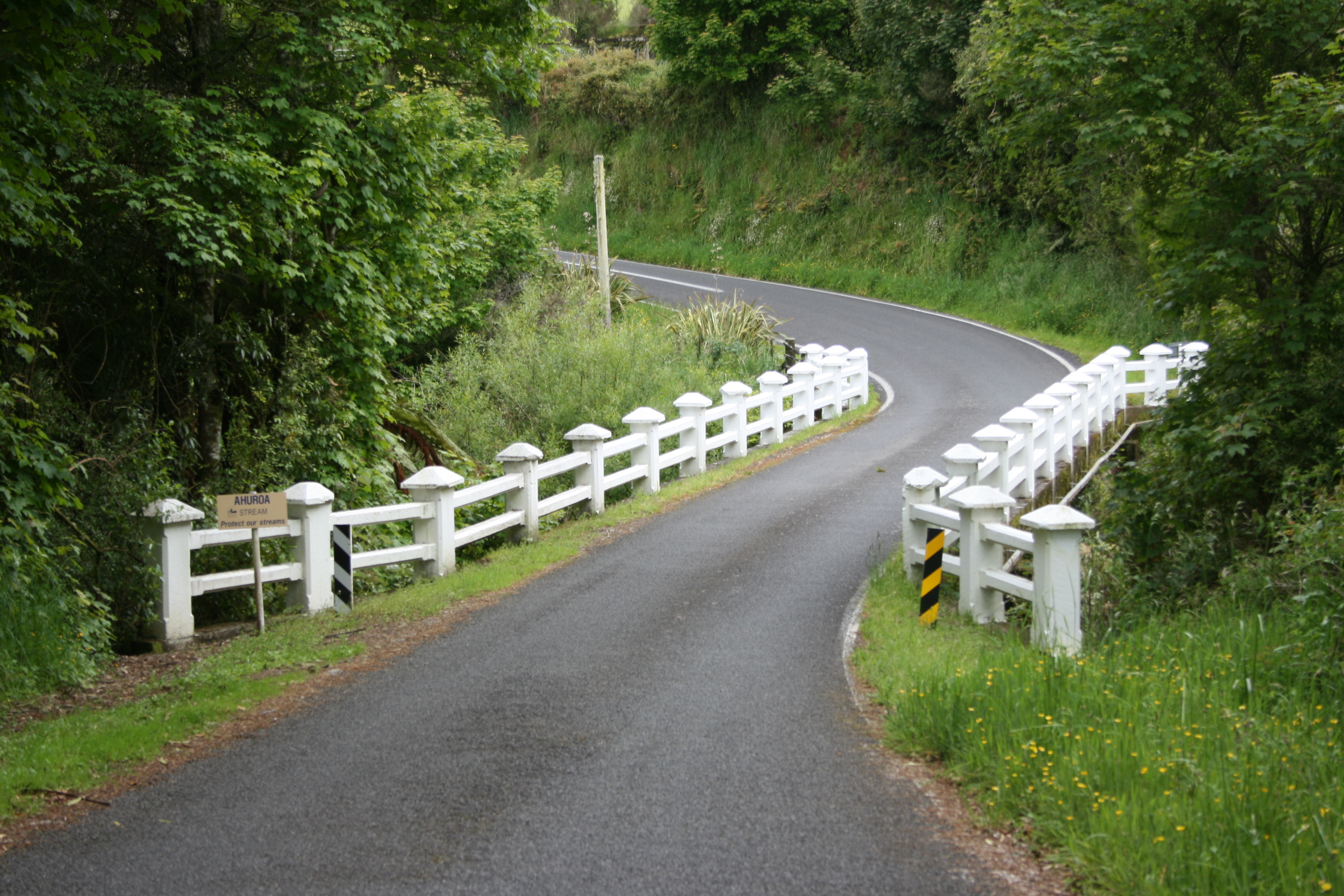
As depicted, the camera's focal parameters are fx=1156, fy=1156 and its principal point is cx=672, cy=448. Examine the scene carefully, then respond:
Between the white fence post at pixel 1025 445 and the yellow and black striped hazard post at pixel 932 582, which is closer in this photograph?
the yellow and black striped hazard post at pixel 932 582

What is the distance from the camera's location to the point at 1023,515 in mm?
11969

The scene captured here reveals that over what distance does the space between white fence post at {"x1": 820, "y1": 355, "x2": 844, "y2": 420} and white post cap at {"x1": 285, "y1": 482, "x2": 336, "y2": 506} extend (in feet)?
42.4

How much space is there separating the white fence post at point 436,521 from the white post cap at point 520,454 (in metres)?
1.17

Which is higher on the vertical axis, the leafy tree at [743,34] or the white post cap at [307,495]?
the leafy tree at [743,34]

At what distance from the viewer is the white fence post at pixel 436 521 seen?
12.0 meters

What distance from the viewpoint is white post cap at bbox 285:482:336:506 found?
1051 cm

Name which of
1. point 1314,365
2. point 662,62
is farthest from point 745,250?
point 1314,365

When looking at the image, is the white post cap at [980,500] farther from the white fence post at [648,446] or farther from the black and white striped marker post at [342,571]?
the white fence post at [648,446]

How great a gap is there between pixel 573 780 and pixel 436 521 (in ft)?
20.4

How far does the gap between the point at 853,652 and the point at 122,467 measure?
21.2 ft

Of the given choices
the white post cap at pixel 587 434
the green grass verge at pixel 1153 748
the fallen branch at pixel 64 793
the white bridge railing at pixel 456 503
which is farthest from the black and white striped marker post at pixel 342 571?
the green grass verge at pixel 1153 748

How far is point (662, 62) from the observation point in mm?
53250

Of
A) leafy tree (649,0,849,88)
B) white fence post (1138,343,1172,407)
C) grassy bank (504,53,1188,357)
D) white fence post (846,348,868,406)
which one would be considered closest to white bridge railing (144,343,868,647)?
white fence post (846,348,868,406)

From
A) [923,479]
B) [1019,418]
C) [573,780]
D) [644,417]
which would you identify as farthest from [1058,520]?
[644,417]
